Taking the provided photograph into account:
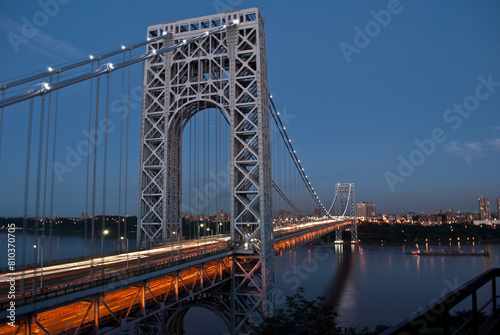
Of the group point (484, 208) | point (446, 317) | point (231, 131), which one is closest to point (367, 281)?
point (231, 131)

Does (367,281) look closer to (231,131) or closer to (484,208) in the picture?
(231,131)

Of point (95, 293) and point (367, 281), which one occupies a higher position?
point (95, 293)

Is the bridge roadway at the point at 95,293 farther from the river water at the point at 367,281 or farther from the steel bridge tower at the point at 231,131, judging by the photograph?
the river water at the point at 367,281

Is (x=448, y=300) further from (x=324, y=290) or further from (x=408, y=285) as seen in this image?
(x=408, y=285)

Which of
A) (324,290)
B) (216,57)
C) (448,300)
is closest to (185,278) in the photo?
(216,57)

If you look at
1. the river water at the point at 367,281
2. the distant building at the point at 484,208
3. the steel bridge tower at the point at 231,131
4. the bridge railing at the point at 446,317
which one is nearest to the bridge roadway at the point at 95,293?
the steel bridge tower at the point at 231,131

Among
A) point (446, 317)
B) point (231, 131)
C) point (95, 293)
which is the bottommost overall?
point (95, 293)

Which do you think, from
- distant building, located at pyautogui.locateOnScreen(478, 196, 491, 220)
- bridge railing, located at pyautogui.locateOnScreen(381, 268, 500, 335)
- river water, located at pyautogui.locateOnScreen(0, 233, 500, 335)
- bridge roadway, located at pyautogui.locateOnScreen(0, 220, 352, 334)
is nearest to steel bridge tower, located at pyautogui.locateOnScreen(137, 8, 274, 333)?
bridge roadway, located at pyautogui.locateOnScreen(0, 220, 352, 334)
